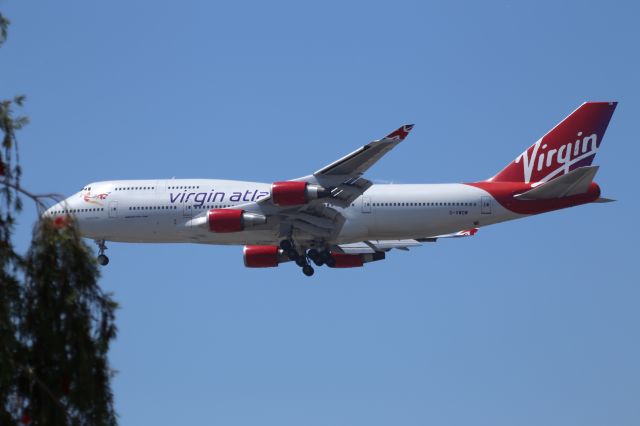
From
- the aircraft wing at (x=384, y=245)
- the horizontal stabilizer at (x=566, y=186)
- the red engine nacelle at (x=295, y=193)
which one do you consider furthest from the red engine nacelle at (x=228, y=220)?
the horizontal stabilizer at (x=566, y=186)

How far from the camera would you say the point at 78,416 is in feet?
67.9

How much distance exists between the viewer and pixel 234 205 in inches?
1938

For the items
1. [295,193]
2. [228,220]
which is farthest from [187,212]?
[295,193]

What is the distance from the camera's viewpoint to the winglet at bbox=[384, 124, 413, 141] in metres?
41.8

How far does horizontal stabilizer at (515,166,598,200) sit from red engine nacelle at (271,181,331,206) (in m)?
8.80

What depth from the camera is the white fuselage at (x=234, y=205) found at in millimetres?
47281

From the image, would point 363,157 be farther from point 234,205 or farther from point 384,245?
point 384,245

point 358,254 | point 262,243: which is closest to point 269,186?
point 262,243

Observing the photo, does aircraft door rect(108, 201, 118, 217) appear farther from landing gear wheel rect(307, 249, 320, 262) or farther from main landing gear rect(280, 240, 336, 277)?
landing gear wheel rect(307, 249, 320, 262)

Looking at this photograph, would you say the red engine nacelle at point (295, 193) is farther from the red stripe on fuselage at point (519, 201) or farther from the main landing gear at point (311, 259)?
the red stripe on fuselage at point (519, 201)

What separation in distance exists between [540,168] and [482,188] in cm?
364

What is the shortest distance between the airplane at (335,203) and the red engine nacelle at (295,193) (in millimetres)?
41

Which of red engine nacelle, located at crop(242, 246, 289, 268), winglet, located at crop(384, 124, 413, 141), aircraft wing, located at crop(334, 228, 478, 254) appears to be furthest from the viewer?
aircraft wing, located at crop(334, 228, 478, 254)

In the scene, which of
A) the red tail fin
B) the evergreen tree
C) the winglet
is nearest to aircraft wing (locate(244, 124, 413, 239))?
the winglet
